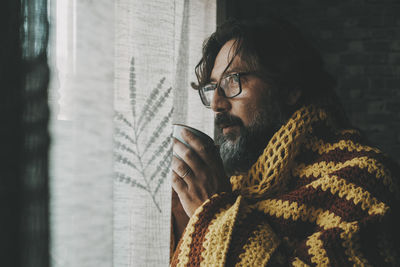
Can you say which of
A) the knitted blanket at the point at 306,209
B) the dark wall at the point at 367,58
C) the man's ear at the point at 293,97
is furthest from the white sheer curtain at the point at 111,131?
the dark wall at the point at 367,58

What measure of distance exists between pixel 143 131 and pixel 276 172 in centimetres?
48

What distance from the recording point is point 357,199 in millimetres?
746

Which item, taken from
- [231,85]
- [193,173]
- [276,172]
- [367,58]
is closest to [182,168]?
[193,173]

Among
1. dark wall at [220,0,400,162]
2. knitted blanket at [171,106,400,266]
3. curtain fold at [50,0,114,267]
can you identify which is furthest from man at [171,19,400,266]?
dark wall at [220,0,400,162]

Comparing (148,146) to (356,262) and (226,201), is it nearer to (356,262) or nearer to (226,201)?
(226,201)

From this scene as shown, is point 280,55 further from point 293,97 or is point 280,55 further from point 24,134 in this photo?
point 24,134

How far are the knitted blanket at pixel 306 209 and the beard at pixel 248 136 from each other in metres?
0.10

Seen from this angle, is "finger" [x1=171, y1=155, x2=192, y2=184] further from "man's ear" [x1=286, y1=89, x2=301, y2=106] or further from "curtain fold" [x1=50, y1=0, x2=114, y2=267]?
"man's ear" [x1=286, y1=89, x2=301, y2=106]

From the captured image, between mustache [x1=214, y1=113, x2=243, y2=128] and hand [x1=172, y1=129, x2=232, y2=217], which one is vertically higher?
mustache [x1=214, y1=113, x2=243, y2=128]

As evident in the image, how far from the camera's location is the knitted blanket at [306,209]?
26.4 inches

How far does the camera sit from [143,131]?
1.63 feet

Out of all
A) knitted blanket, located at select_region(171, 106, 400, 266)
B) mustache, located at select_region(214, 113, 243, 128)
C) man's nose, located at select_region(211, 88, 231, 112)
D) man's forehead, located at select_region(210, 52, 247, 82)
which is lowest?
knitted blanket, located at select_region(171, 106, 400, 266)

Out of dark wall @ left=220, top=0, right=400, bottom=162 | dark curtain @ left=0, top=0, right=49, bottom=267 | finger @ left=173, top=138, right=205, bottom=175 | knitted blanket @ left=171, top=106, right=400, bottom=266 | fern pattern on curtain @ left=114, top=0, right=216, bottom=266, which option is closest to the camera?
dark curtain @ left=0, top=0, right=49, bottom=267

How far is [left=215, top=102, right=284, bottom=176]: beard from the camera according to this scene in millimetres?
1017
